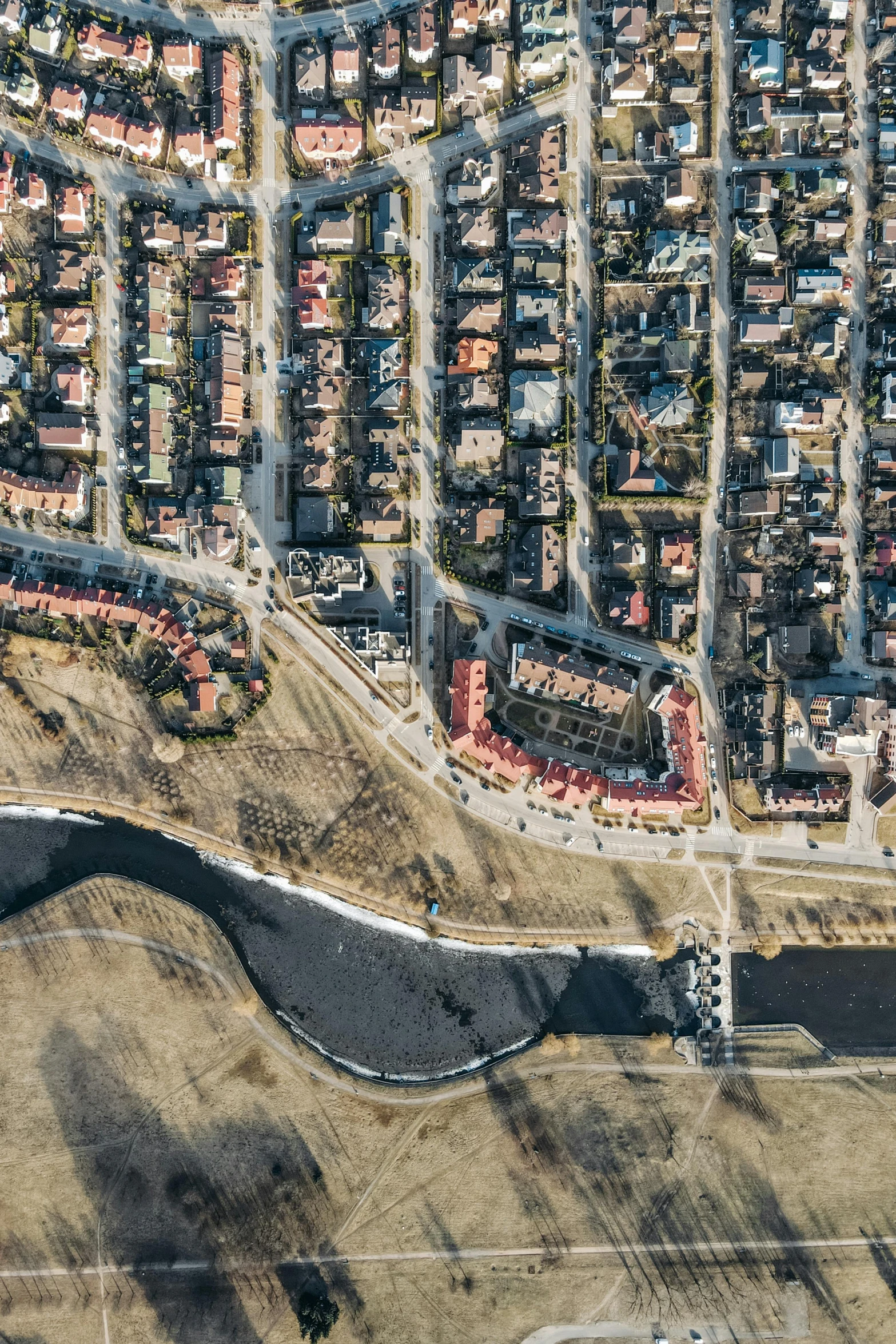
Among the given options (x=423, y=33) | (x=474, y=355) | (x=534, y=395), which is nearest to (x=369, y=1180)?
(x=534, y=395)

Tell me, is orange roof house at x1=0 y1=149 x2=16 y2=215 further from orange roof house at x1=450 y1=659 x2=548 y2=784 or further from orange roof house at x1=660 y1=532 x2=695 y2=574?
orange roof house at x1=660 y1=532 x2=695 y2=574

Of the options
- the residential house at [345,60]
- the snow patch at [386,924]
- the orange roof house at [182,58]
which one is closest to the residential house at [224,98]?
the orange roof house at [182,58]

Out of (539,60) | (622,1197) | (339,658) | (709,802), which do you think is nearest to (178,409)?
(339,658)

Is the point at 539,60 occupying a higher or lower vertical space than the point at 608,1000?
higher

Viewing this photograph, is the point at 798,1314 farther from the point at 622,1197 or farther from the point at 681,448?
the point at 681,448

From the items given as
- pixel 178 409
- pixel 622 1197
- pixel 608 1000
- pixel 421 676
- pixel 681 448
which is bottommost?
pixel 622 1197

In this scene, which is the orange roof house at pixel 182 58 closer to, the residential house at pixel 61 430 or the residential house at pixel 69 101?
the residential house at pixel 69 101
